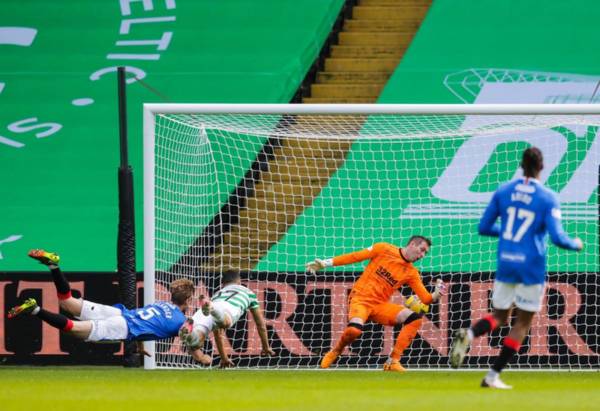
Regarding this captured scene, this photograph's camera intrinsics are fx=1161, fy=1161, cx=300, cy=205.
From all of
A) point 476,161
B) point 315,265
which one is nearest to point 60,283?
point 315,265

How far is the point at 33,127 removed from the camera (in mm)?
14148

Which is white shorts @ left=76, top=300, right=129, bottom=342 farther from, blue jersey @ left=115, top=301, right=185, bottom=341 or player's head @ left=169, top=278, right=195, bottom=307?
player's head @ left=169, top=278, right=195, bottom=307

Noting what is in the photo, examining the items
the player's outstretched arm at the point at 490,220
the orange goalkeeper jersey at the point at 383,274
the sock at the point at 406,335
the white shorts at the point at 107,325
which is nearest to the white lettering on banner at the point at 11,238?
the white shorts at the point at 107,325

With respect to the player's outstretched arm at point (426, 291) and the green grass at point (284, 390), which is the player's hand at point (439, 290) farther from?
the green grass at point (284, 390)

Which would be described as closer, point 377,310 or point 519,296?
point 519,296

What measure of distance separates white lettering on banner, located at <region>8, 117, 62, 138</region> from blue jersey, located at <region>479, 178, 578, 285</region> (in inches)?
315

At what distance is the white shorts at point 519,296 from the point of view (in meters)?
7.38

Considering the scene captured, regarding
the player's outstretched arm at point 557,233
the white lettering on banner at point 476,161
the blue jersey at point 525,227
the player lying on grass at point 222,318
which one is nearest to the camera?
the player's outstretched arm at point 557,233

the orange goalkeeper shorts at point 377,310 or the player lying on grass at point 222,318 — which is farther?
the orange goalkeeper shorts at point 377,310

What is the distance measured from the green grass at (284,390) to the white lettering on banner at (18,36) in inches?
244

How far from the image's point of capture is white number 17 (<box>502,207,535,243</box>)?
734cm

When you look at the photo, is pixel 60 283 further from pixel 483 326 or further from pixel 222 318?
pixel 483 326

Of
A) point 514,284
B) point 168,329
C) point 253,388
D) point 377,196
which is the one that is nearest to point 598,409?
point 514,284

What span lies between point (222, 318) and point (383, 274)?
1.76 meters
